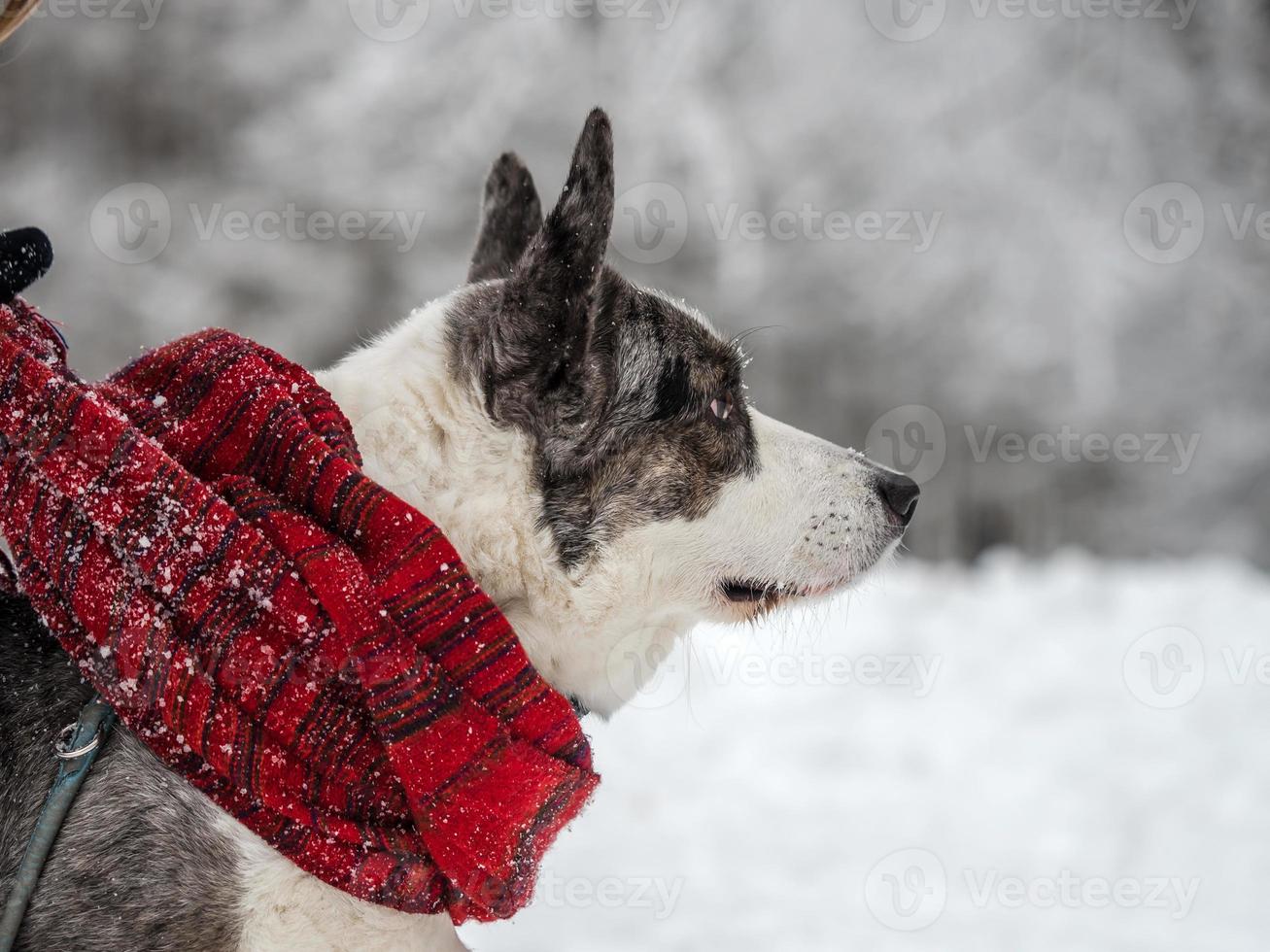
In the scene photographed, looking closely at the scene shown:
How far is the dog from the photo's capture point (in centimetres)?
183

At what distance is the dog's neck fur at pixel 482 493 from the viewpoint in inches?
85.4

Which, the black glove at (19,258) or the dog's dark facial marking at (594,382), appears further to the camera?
the dog's dark facial marking at (594,382)

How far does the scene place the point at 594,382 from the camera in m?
2.32

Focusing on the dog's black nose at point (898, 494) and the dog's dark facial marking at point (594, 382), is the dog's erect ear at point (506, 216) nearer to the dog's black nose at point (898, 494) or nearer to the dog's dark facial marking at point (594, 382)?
the dog's dark facial marking at point (594, 382)

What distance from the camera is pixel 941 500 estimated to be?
1024 centimetres

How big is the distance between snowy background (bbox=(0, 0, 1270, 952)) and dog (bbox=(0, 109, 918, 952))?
2.81 meters

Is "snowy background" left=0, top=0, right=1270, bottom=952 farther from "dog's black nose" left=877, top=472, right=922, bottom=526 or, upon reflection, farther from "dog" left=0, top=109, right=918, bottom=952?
"dog" left=0, top=109, right=918, bottom=952

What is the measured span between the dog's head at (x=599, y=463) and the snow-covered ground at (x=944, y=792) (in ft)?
1.10

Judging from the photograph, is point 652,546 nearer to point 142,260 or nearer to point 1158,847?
point 1158,847

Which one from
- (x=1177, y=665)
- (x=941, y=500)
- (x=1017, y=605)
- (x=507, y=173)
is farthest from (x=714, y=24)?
(x=507, y=173)

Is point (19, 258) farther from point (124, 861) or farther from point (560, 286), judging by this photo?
point (124, 861)

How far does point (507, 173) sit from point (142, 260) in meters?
10.7

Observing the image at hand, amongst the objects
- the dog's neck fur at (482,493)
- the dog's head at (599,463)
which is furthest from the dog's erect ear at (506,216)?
the dog's neck fur at (482,493)

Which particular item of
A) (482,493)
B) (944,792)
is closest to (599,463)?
(482,493)
